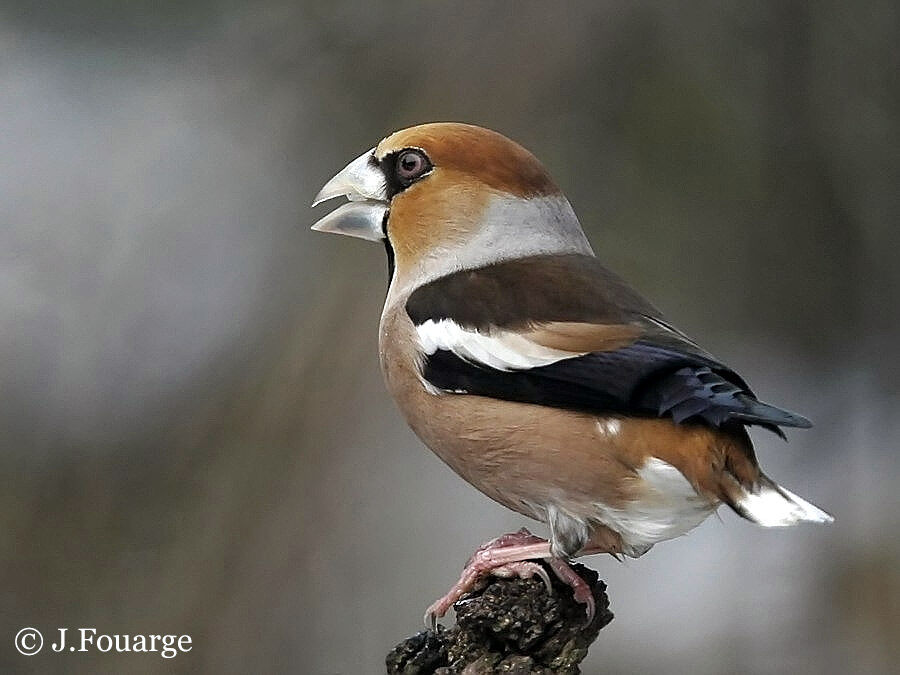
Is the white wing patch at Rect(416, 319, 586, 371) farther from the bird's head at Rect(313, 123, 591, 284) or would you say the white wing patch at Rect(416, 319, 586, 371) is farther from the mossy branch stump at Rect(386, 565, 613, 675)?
the mossy branch stump at Rect(386, 565, 613, 675)

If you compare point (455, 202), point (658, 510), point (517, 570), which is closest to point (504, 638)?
point (517, 570)

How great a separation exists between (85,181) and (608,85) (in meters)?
0.87

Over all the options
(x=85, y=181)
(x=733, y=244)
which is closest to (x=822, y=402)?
(x=733, y=244)

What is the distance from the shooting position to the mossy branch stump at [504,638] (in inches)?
39.7

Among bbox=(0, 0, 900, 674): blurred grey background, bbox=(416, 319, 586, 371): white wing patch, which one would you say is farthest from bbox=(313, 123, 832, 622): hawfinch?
bbox=(0, 0, 900, 674): blurred grey background

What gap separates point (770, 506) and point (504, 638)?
0.26m

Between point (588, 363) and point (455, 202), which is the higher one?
point (455, 202)

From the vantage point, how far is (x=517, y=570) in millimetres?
1037

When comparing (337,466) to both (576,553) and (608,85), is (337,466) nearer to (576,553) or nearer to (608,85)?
(608,85)

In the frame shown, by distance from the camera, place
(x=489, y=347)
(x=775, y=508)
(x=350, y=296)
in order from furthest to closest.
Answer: (x=350, y=296) → (x=489, y=347) → (x=775, y=508)

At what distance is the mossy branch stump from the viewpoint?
1.01 meters

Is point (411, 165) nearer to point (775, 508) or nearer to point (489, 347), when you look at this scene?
point (489, 347)

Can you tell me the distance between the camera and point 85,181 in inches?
75.0

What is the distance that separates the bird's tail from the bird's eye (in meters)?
0.42
